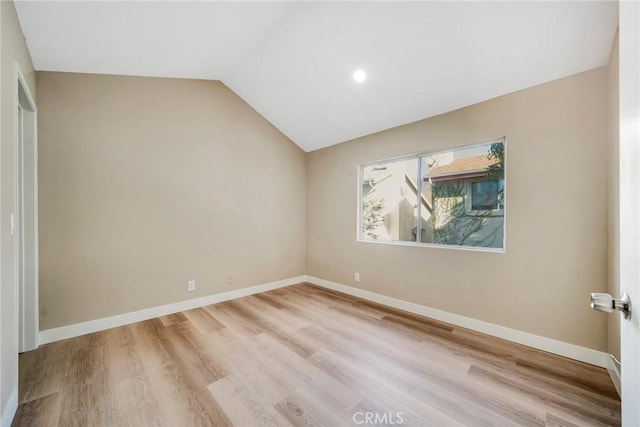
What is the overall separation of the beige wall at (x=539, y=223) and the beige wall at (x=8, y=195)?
132 inches

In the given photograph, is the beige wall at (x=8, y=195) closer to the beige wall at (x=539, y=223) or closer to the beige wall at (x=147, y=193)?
the beige wall at (x=147, y=193)

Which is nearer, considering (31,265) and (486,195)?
(31,265)

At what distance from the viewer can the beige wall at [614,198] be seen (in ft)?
5.92

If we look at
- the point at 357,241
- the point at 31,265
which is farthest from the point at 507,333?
the point at 31,265

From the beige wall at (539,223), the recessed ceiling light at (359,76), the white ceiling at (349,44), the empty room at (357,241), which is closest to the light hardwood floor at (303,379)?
the empty room at (357,241)

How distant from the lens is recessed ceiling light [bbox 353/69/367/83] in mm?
2721

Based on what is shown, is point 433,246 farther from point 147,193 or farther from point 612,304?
point 147,193

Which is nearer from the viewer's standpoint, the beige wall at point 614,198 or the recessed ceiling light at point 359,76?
the beige wall at point 614,198

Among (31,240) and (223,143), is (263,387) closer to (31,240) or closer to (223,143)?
(31,240)

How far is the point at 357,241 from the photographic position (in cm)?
383

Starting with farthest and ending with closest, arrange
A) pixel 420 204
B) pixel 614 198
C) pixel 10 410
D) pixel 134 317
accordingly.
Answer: pixel 420 204 < pixel 134 317 < pixel 614 198 < pixel 10 410

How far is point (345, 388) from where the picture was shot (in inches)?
72.0

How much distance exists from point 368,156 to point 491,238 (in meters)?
1.84

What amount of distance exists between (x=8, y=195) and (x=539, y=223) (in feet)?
12.8
